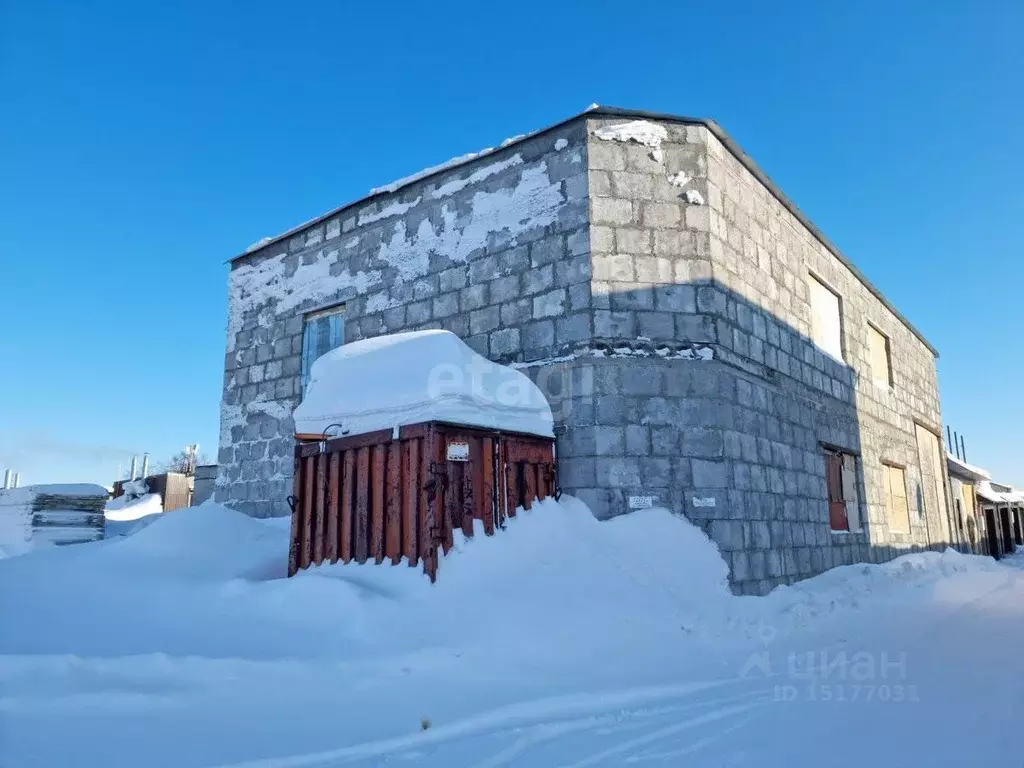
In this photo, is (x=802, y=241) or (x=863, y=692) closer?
(x=863, y=692)

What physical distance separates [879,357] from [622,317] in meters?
9.56

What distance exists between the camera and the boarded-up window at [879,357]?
14297 mm

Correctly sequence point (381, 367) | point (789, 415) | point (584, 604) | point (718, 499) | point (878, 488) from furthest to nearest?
point (878, 488)
point (789, 415)
point (718, 499)
point (381, 367)
point (584, 604)

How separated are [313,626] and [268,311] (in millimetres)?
7604

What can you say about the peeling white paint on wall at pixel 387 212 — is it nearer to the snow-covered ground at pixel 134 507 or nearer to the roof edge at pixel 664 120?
the roof edge at pixel 664 120

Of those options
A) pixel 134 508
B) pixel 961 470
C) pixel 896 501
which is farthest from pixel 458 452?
pixel 961 470

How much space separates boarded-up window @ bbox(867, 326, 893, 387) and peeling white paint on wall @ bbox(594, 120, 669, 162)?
7.96m

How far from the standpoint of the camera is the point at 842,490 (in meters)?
11.4

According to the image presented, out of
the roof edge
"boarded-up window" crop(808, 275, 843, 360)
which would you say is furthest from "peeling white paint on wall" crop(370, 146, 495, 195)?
"boarded-up window" crop(808, 275, 843, 360)

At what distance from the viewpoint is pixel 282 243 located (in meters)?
11.8

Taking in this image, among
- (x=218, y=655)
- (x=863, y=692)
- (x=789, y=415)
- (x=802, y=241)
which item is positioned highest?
(x=802, y=241)

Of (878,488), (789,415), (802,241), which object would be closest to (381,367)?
(789,415)

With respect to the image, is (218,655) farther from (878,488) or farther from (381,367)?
(878,488)

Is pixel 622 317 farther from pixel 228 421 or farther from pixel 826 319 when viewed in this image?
pixel 228 421
